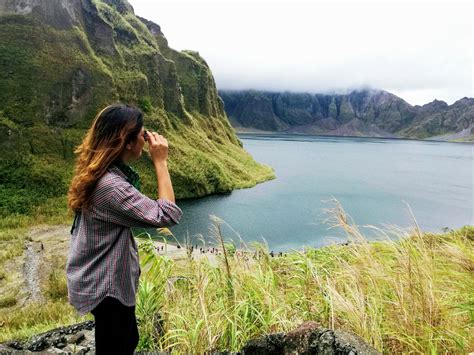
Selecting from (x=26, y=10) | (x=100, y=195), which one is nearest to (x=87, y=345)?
(x=100, y=195)

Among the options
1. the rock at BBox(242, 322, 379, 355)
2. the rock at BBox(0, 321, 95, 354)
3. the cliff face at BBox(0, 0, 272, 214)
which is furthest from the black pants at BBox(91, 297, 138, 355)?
the cliff face at BBox(0, 0, 272, 214)

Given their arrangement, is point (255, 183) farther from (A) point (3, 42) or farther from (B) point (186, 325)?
(B) point (186, 325)

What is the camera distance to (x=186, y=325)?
4.23m

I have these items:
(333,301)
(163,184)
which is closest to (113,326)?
(163,184)

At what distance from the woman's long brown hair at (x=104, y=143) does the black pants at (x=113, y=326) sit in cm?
82

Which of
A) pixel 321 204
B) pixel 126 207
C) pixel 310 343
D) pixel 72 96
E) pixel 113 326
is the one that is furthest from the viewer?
pixel 72 96

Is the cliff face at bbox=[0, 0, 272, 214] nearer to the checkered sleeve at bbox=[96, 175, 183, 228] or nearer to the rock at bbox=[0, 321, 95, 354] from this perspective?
the rock at bbox=[0, 321, 95, 354]

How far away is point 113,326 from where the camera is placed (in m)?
3.06

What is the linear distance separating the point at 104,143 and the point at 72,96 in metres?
64.1

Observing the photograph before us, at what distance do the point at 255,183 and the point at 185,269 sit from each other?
74168mm

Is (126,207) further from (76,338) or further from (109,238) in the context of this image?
(76,338)

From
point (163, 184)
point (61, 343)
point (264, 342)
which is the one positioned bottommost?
point (61, 343)

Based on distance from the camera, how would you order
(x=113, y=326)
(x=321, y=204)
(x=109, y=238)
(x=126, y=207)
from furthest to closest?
(x=321, y=204) → (x=113, y=326) → (x=109, y=238) → (x=126, y=207)

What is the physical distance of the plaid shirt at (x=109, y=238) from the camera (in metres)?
2.74
